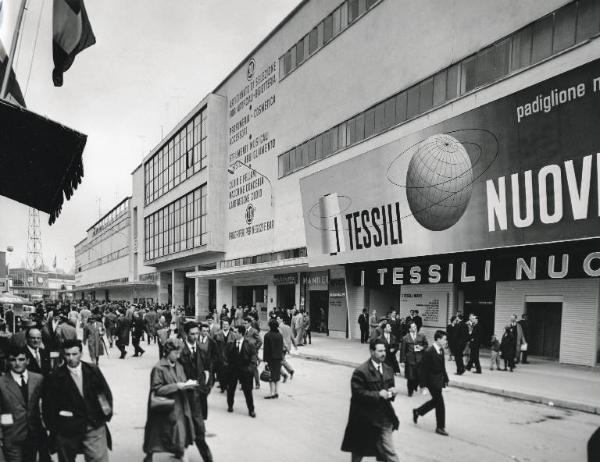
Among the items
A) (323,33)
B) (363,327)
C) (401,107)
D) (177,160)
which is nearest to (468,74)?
(401,107)

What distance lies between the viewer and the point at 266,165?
32.3 meters

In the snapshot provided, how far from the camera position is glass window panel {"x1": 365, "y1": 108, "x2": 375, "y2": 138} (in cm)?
2230

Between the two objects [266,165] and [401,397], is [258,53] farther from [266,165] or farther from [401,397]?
[401,397]

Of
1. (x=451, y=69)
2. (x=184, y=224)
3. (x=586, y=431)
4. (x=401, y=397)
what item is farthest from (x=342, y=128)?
(x=184, y=224)

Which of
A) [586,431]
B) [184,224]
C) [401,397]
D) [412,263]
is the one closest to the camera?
Result: [586,431]

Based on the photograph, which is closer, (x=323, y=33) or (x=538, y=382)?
(x=538, y=382)

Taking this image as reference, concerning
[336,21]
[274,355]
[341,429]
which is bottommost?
[341,429]

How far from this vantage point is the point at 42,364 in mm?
7879

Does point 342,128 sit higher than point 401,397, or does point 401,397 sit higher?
point 342,128

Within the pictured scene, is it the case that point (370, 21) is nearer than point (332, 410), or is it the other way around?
point (332, 410)

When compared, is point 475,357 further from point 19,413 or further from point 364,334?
point 19,413

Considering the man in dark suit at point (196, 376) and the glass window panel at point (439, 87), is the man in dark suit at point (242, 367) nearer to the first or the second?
the man in dark suit at point (196, 376)

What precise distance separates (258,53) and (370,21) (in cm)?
1321

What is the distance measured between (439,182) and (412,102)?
4.50 m
